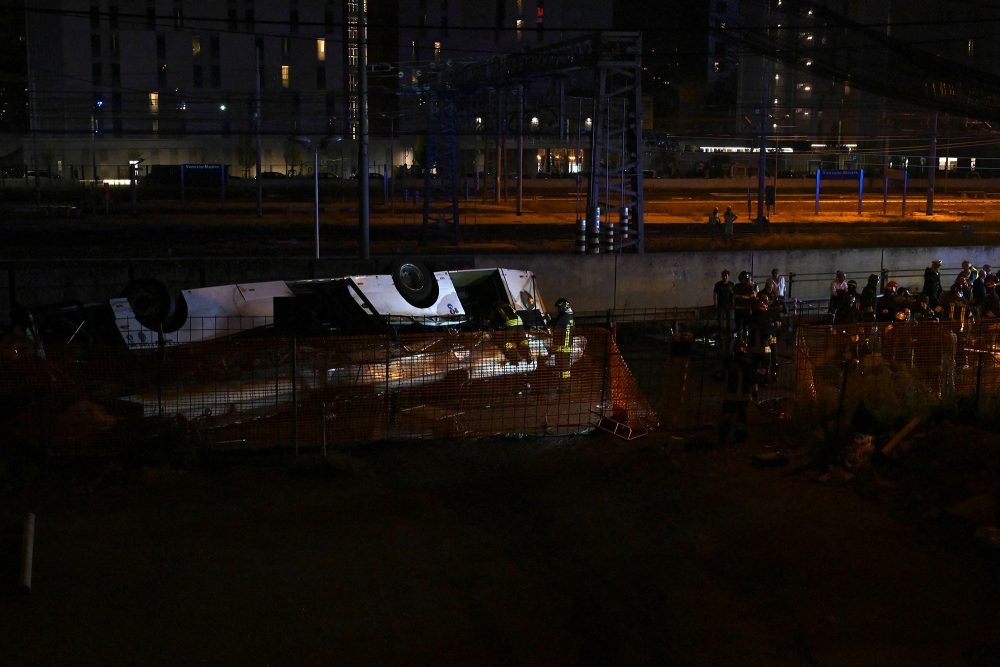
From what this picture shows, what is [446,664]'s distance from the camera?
18.7 feet

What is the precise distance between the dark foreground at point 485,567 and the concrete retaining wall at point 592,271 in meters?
7.00

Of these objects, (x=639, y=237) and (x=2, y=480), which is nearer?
(x=2, y=480)

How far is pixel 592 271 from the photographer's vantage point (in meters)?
20.2

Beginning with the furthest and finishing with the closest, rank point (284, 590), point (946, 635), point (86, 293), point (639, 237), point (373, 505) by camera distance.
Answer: point (639, 237), point (86, 293), point (373, 505), point (284, 590), point (946, 635)

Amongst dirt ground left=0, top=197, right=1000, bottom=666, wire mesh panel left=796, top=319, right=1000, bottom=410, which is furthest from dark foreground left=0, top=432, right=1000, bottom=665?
wire mesh panel left=796, top=319, right=1000, bottom=410

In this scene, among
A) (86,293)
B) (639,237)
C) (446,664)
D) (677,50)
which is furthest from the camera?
(677,50)

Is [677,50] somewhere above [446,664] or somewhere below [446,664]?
above

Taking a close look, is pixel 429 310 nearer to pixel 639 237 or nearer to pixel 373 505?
pixel 373 505

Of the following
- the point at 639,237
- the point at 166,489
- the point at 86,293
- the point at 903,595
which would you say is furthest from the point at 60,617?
the point at 639,237

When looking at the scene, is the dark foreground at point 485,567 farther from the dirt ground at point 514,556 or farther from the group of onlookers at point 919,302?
the group of onlookers at point 919,302

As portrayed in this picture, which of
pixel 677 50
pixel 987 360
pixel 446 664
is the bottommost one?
pixel 446 664

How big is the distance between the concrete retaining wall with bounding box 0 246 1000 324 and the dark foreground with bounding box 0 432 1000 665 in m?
7.00

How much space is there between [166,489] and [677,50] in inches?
3222

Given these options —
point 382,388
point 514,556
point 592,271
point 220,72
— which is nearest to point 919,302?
point 592,271
